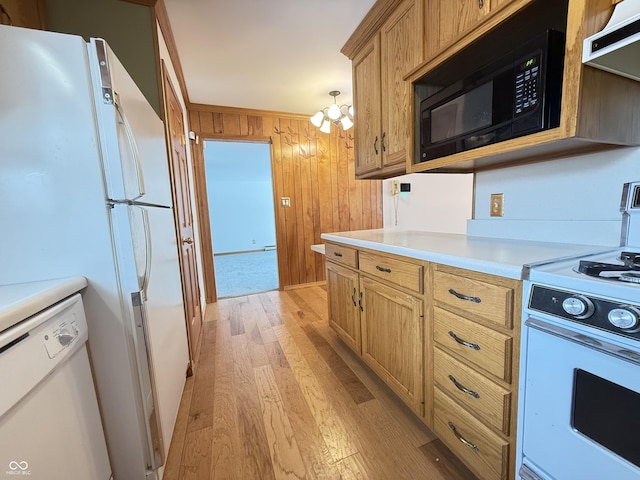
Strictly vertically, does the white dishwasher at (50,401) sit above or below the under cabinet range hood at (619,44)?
below

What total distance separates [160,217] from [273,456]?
1.26 meters

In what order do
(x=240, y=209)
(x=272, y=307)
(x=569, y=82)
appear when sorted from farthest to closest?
(x=240, y=209) < (x=272, y=307) < (x=569, y=82)

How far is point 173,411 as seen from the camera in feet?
4.50

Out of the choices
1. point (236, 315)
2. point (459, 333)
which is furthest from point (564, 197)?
point (236, 315)

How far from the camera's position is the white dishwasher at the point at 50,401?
1.95ft

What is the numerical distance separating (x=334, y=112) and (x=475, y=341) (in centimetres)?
253

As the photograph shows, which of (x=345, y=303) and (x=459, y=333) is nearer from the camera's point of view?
(x=459, y=333)

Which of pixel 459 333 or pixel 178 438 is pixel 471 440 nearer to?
pixel 459 333

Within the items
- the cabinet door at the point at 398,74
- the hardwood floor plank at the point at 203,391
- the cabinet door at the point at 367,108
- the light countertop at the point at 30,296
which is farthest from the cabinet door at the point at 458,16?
the hardwood floor plank at the point at 203,391

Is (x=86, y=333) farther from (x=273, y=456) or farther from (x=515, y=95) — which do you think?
(x=515, y=95)

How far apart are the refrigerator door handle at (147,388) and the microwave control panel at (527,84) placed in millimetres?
1574

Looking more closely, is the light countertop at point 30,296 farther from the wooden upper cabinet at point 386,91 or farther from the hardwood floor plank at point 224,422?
the wooden upper cabinet at point 386,91

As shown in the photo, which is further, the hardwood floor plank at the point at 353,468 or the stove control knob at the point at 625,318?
the hardwood floor plank at the point at 353,468

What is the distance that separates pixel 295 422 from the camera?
1427mm
